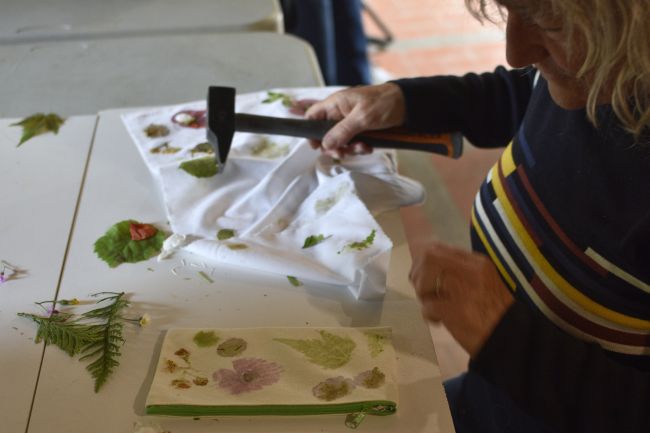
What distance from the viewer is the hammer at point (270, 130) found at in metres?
0.83

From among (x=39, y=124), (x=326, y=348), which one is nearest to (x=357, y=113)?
(x=326, y=348)

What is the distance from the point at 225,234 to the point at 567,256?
0.35 metres

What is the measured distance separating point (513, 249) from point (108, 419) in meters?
0.43

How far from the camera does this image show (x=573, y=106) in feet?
2.03

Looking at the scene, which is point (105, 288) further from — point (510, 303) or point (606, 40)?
point (606, 40)

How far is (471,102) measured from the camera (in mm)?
882

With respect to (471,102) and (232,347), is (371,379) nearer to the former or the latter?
(232,347)

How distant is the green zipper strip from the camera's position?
1.87ft

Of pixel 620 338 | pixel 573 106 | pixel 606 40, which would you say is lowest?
pixel 620 338

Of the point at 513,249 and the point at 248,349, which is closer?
the point at 248,349

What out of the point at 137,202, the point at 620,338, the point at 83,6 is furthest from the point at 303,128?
the point at 83,6

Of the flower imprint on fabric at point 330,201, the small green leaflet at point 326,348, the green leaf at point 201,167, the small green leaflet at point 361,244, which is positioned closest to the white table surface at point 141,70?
the green leaf at point 201,167

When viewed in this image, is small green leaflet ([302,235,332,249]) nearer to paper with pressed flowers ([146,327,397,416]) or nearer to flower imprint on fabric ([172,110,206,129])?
paper with pressed flowers ([146,327,397,416])

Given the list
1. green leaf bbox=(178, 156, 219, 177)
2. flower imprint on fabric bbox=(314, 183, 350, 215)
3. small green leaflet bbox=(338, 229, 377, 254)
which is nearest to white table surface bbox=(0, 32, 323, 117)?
green leaf bbox=(178, 156, 219, 177)
